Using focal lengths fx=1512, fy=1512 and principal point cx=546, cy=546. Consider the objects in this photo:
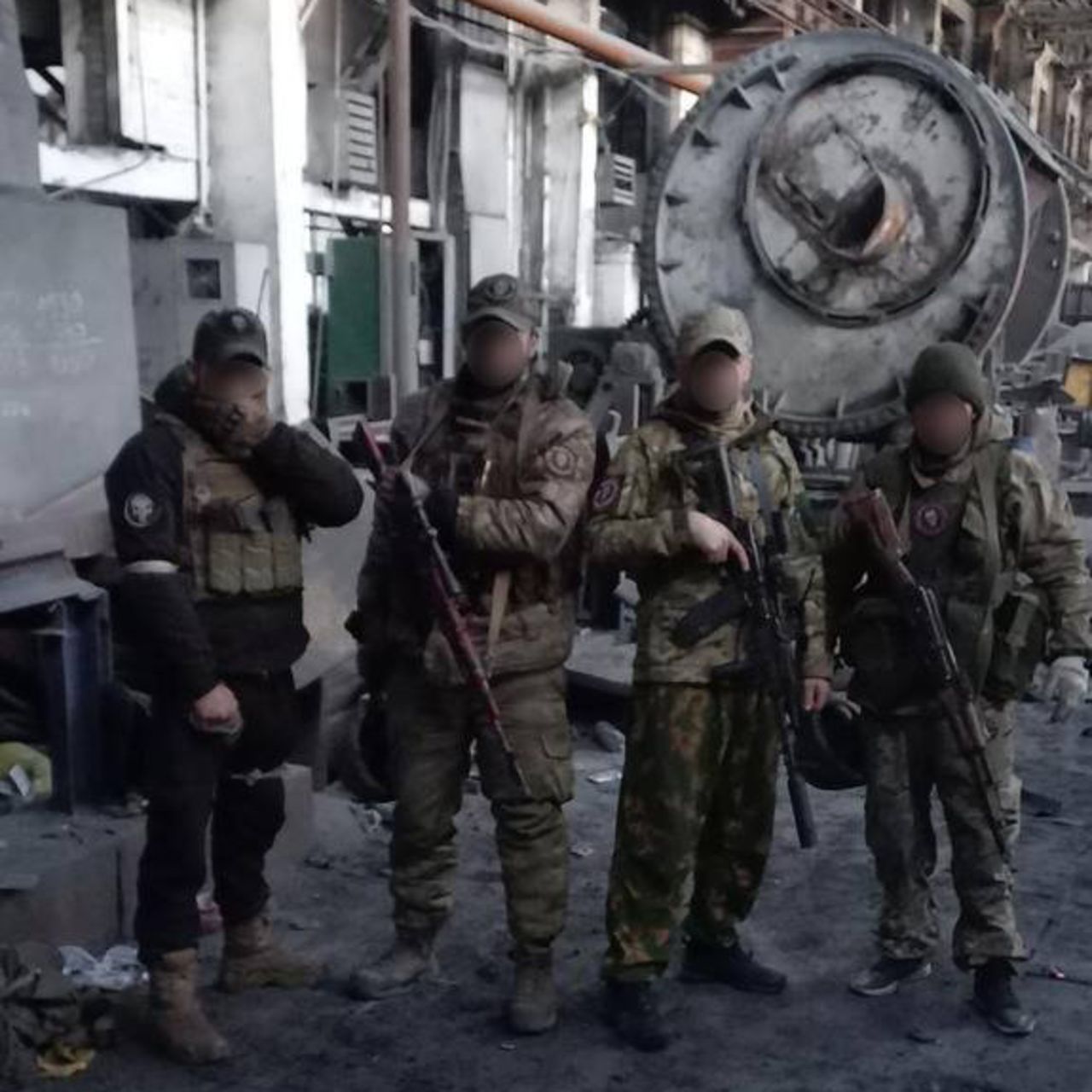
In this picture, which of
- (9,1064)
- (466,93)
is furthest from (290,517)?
(466,93)

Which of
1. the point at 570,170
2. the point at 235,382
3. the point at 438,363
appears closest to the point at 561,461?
the point at 235,382

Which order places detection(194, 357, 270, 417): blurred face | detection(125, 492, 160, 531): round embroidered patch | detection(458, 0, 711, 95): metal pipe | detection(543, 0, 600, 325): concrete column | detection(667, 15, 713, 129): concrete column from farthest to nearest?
1. detection(667, 15, 713, 129): concrete column
2. detection(543, 0, 600, 325): concrete column
3. detection(458, 0, 711, 95): metal pipe
4. detection(194, 357, 270, 417): blurred face
5. detection(125, 492, 160, 531): round embroidered patch

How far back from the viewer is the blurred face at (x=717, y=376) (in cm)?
371

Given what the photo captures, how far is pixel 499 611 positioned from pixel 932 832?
136 centimetres

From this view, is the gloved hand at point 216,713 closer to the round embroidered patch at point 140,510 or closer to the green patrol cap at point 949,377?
the round embroidered patch at point 140,510

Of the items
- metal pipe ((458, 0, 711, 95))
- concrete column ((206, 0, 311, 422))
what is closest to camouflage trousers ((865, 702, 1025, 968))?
concrete column ((206, 0, 311, 422))

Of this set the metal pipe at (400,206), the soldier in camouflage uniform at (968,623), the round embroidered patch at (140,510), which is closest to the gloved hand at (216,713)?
the round embroidered patch at (140,510)

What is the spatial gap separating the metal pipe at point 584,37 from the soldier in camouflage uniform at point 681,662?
6967 millimetres

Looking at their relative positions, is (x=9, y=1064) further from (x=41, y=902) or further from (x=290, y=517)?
(x=290, y=517)

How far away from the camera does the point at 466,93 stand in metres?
12.3

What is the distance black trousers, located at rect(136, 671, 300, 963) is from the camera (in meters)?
3.66

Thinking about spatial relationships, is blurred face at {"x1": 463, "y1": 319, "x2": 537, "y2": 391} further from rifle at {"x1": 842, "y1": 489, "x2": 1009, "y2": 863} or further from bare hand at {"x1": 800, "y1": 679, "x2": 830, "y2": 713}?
bare hand at {"x1": 800, "y1": 679, "x2": 830, "y2": 713}

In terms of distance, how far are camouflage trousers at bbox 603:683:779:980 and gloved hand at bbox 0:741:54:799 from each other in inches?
74.3

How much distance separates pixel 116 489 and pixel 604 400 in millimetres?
4599
